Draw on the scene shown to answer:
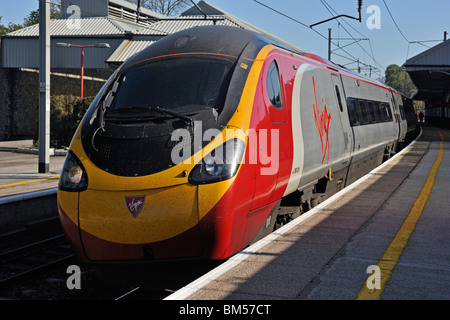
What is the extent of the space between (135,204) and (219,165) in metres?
0.80

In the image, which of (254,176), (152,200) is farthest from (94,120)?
(254,176)

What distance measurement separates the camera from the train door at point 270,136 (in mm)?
5251

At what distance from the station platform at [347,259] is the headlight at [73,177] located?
58.1 inches

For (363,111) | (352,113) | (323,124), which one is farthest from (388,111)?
(323,124)

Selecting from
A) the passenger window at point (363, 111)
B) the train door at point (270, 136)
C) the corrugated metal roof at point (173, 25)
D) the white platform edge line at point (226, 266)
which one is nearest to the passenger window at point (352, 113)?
the passenger window at point (363, 111)

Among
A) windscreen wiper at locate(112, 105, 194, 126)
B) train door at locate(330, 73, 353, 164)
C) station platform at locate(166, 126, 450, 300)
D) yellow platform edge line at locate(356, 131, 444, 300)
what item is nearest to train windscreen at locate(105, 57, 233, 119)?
windscreen wiper at locate(112, 105, 194, 126)

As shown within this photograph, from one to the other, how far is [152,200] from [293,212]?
2.86 meters

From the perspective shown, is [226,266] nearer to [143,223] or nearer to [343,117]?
[143,223]

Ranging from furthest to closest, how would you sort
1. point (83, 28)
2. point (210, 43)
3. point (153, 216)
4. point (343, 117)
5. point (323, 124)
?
point (83, 28) → point (343, 117) → point (323, 124) → point (210, 43) → point (153, 216)

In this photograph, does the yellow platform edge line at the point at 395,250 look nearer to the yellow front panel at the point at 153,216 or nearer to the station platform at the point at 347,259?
the station platform at the point at 347,259

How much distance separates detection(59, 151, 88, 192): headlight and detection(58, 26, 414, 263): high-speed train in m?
0.01

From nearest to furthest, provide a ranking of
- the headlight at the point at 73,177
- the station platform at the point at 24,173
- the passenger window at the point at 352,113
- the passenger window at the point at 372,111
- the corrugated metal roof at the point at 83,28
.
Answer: the headlight at the point at 73,177
the passenger window at the point at 352,113
the station platform at the point at 24,173
the passenger window at the point at 372,111
the corrugated metal roof at the point at 83,28

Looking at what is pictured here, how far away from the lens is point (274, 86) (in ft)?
19.6

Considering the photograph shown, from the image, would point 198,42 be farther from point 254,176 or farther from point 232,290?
point 232,290
